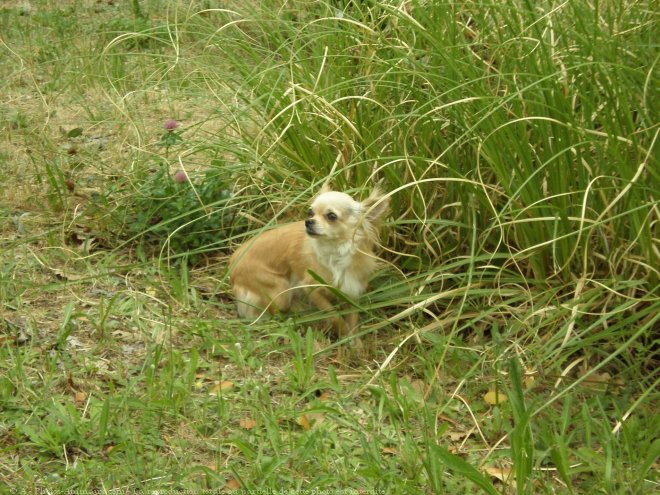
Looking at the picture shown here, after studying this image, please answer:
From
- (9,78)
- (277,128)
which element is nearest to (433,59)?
(277,128)

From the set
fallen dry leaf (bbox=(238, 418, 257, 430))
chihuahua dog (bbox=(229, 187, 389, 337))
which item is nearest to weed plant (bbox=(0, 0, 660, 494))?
fallen dry leaf (bbox=(238, 418, 257, 430))

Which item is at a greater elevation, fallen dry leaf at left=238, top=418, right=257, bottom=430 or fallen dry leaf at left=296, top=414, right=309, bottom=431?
fallen dry leaf at left=238, top=418, right=257, bottom=430

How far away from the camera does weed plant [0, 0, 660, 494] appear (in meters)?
3.62

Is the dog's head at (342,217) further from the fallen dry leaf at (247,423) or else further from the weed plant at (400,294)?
the fallen dry leaf at (247,423)

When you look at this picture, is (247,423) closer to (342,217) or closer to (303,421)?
(303,421)

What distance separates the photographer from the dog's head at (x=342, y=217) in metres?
4.52

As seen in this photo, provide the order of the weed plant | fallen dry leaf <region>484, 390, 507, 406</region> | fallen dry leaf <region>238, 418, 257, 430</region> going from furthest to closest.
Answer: fallen dry leaf <region>484, 390, 507, 406</region> → fallen dry leaf <region>238, 418, 257, 430</region> → the weed plant

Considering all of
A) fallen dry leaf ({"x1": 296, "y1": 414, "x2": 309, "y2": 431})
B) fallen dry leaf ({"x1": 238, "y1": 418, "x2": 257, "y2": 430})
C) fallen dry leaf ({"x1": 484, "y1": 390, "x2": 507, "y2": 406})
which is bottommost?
fallen dry leaf ({"x1": 484, "y1": 390, "x2": 507, "y2": 406})

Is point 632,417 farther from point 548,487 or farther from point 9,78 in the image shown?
point 9,78

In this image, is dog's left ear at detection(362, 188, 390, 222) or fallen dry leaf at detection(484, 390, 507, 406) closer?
fallen dry leaf at detection(484, 390, 507, 406)

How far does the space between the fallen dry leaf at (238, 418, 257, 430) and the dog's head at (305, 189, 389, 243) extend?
1.01m

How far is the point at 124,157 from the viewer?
6.11 m

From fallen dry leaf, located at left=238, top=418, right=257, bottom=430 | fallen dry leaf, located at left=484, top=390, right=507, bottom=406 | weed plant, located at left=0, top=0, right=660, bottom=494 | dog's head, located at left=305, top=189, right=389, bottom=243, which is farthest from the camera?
dog's head, located at left=305, top=189, right=389, bottom=243

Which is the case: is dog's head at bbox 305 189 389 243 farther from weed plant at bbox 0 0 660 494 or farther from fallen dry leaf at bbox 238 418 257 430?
fallen dry leaf at bbox 238 418 257 430
